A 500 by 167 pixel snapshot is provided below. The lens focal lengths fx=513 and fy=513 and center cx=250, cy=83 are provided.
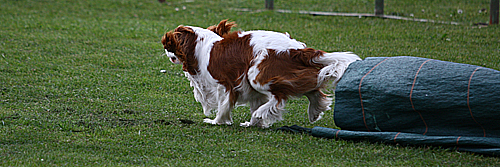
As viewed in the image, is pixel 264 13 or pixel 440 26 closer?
pixel 440 26

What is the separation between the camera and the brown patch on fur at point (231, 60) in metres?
5.02

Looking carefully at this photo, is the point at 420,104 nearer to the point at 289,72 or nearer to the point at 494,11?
the point at 289,72

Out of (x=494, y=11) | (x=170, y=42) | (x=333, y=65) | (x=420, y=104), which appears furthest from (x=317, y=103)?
(x=494, y=11)

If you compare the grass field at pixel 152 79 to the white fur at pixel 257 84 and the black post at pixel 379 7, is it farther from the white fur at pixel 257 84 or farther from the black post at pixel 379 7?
the black post at pixel 379 7

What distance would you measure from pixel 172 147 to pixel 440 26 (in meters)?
8.99

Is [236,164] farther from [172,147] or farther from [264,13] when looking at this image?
[264,13]

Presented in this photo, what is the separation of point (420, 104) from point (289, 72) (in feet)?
4.00

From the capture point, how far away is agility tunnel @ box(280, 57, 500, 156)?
4.05 meters

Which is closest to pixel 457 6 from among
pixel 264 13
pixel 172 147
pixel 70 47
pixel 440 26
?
pixel 440 26

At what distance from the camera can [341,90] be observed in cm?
463

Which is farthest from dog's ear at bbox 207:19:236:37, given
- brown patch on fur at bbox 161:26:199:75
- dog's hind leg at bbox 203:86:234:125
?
dog's hind leg at bbox 203:86:234:125

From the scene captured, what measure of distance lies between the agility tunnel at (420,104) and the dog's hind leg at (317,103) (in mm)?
414

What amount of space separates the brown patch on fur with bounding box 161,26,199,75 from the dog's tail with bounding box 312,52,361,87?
1.29m

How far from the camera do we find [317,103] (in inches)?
205
